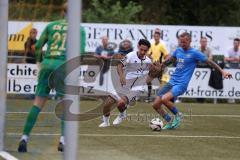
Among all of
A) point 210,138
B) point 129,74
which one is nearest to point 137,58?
point 129,74

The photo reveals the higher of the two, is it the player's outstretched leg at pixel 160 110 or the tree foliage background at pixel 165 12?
the tree foliage background at pixel 165 12

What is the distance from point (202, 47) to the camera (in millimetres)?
25391

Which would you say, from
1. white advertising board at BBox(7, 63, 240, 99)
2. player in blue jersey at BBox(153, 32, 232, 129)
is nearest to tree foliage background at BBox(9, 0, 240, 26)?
white advertising board at BBox(7, 63, 240, 99)

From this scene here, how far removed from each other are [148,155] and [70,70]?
3.99 meters

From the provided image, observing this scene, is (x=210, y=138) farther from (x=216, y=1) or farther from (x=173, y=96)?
(x=216, y=1)

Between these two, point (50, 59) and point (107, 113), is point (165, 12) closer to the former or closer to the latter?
point (107, 113)

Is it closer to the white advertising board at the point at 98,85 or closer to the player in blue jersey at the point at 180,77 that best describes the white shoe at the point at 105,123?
the player in blue jersey at the point at 180,77

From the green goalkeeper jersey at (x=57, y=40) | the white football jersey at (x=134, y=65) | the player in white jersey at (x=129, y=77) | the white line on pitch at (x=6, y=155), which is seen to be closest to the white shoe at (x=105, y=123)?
the player in white jersey at (x=129, y=77)

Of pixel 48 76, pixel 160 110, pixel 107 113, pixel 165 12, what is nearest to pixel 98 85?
pixel 107 113

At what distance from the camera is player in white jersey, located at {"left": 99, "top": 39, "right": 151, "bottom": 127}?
16.1 metres

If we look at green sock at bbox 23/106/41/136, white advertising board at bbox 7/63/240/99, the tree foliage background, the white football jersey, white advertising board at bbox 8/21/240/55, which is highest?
the tree foliage background

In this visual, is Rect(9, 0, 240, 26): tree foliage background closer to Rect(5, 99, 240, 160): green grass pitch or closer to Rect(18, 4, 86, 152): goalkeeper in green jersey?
Rect(5, 99, 240, 160): green grass pitch

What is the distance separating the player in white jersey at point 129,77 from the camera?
16.1m

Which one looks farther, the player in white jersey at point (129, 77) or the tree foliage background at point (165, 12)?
the tree foliage background at point (165, 12)
